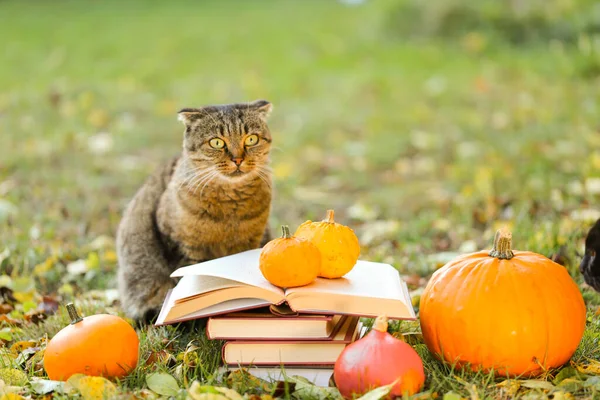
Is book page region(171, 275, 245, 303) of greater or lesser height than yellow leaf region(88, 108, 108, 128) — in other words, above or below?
below

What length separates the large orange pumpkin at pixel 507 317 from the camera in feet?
6.61

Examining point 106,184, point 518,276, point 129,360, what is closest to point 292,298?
point 129,360

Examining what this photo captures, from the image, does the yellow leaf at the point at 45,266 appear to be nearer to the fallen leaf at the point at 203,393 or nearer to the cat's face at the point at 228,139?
the cat's face at the point at 228,139

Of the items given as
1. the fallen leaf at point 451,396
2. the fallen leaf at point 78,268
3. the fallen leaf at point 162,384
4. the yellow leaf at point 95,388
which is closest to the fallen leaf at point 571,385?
the fallen leaf at point 451,396

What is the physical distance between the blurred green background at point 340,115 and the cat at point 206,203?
0.68 metres

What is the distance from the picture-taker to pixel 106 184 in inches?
191

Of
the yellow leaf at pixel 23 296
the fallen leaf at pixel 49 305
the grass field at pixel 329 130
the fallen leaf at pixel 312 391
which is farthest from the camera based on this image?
the grass field at pixel 329 130

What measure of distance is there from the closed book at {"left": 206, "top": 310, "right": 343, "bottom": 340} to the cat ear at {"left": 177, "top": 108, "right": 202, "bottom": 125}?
93cm

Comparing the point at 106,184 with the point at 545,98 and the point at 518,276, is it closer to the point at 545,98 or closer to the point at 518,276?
the point at 518,276

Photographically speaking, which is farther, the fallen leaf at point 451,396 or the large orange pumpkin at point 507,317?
the large orange pumpkin at point 507,317

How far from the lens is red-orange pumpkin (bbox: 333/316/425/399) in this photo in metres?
1.84

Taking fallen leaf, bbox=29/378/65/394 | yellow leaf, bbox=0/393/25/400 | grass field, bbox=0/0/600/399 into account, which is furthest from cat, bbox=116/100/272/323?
yellow leaf, bbox=0/393/25/400

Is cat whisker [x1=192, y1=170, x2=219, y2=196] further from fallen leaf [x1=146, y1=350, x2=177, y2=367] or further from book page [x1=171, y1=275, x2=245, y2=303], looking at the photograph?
fallen leaf [x1=146, y1=350, x2=177, y2=367]

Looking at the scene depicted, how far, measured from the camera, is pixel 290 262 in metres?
2.01
